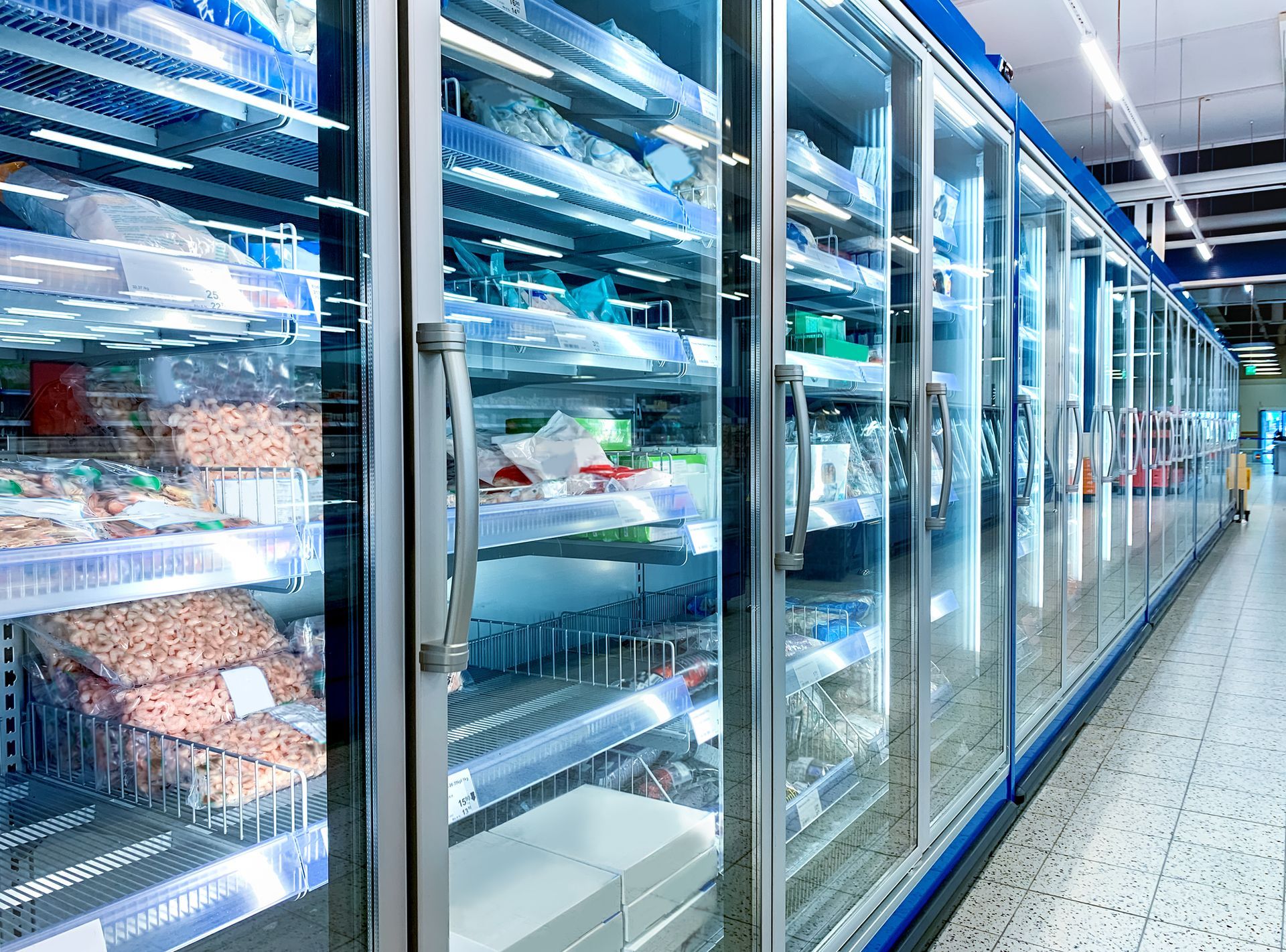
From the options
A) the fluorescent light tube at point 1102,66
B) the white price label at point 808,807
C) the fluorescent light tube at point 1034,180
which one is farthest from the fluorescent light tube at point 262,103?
the fluorescent light tube at point 1102,66

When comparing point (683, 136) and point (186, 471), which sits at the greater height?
point (683, 136)

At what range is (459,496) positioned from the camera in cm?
94

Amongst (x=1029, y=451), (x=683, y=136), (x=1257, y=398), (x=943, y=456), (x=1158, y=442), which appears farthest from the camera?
(x=1257, y=398)

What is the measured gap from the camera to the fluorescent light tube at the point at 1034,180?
10.6 ft

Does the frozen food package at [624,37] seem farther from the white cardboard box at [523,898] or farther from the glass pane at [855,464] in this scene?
the white cardboard box at [523,898]

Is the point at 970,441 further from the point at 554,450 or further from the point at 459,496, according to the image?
the point at 459,496

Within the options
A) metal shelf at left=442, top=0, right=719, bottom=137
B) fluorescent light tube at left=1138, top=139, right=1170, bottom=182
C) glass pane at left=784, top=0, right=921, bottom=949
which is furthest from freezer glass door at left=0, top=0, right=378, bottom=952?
fluorescent light tube at left=1138, top=139, right=1170, bottom=182

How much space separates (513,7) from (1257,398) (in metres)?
41.1

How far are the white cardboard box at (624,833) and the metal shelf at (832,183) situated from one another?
3.99 ft

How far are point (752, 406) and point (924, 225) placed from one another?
3.47ft

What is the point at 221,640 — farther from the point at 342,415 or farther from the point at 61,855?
the point at 342,415

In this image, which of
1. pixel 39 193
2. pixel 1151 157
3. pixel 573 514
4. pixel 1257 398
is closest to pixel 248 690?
pixel 573 514

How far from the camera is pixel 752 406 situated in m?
1.64

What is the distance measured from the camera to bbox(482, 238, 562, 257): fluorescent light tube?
1.79 meters
